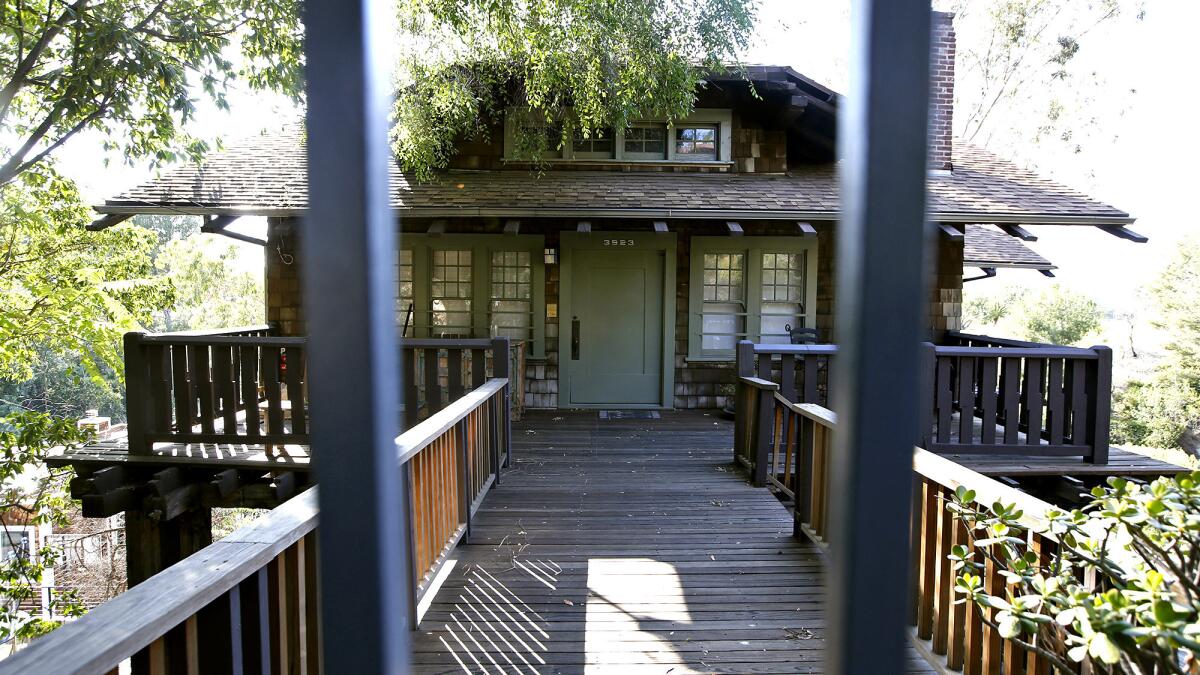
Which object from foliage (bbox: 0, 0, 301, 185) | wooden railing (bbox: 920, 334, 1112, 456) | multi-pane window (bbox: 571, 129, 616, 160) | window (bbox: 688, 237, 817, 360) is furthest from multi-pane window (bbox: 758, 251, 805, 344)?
foliage (bbox: 0, 0, 301, 185)

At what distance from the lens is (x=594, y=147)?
8.80 m

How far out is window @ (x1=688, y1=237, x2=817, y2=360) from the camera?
336 inches

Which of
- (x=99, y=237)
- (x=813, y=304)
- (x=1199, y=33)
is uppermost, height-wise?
(x=1199, y=33)

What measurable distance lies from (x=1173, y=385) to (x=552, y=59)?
26.0 metres

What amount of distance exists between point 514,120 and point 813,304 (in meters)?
4.28

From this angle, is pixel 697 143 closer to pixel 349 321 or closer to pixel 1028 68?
pixel 349 321

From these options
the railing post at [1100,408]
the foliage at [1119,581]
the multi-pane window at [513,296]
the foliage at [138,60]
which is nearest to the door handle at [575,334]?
the multi-pane window at [513,296]

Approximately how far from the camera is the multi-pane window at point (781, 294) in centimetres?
861

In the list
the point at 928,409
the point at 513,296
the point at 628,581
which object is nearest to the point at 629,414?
the point at 513,296

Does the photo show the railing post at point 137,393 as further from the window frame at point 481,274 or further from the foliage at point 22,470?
the window frame at point 481,274

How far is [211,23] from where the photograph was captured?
709 cm

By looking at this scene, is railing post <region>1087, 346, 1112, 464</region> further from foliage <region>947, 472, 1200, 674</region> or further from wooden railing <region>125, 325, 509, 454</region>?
wooden railing <region>125, 325, 509, 454</region>

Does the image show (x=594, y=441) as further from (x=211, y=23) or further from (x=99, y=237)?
(x=99, y=237)

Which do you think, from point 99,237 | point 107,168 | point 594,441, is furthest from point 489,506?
point 99,237
